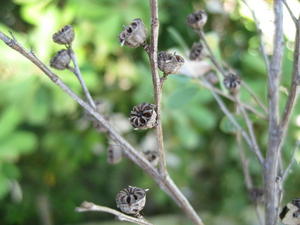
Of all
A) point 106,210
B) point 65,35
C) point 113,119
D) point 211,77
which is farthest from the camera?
point 113,119

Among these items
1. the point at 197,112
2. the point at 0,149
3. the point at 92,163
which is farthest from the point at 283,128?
the point at 92,163

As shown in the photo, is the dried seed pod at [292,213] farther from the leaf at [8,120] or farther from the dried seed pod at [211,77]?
the leaf at [8,120]

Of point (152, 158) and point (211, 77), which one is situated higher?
point (211, 77)

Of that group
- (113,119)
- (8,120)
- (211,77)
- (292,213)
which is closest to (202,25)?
(211,77)

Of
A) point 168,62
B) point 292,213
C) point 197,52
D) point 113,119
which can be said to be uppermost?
point 113,119

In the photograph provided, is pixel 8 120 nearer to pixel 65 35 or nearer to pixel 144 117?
pixel 65 35

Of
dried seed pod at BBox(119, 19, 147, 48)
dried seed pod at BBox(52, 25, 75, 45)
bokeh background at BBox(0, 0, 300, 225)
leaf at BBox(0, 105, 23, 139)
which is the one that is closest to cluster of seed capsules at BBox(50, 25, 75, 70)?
dried seed pod at BBox(52, 25, 75, 45)

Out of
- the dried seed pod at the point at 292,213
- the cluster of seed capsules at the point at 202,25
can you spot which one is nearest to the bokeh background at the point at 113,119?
the cluster of seed capsules at the point at 202,25

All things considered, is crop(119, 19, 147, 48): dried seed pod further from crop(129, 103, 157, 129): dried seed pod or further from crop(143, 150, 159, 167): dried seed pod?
crop(143, 150, 159, 167): dried seed pod
